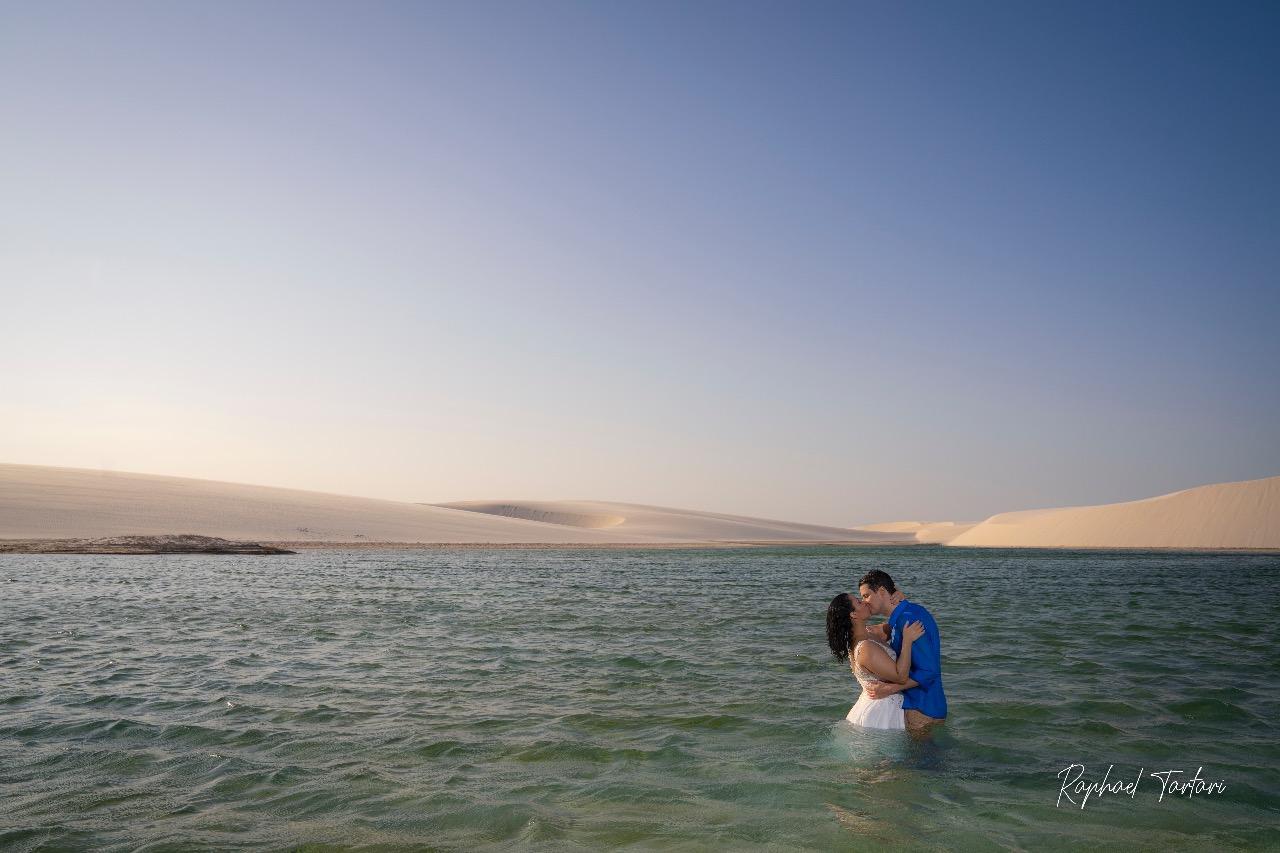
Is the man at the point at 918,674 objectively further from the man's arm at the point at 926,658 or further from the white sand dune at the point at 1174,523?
the white sand dune at the point at 1174,523

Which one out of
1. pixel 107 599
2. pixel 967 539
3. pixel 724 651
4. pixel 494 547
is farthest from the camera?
pixel 967 539

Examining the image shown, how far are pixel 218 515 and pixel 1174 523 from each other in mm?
86092

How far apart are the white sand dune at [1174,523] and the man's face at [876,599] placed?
7685cm

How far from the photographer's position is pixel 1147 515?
77.1m

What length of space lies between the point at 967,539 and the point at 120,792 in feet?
351

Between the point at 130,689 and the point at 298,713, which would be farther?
the point at 130,689

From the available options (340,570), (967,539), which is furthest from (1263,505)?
(340,570)

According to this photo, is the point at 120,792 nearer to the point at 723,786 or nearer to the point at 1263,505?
the point at 723,786

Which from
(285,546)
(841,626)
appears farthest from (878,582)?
(285,546)

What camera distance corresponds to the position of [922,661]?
6.77 meters

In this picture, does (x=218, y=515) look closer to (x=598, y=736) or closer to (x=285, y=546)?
(x=285, y=546)

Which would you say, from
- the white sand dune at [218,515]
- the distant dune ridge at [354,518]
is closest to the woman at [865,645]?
the distant dune ridge at [354,518]

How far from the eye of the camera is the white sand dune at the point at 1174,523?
67000 mm

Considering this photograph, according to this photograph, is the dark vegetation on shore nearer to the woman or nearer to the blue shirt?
the woman
